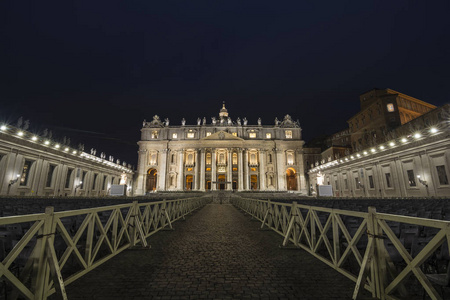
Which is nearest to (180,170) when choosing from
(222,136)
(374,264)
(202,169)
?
(202,169)

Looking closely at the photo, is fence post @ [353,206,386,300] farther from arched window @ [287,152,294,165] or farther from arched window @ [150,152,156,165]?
arched window @ [150,152,156,165]

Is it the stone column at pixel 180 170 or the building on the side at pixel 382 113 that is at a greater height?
the building on the side at pixel 382 113

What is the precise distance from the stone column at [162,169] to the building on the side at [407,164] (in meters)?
43.0

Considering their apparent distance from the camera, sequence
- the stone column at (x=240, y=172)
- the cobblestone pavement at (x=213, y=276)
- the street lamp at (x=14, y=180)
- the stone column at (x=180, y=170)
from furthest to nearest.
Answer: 1. the stone column at (x=240, y=172)
2. the stone column at (x=180, y=170)
3. the street lamp at (x=14, y=180)
4. the cobblestone pavement at (x=213, y=276)

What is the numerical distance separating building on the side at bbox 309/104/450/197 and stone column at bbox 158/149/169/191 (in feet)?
141

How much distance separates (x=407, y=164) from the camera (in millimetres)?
26125

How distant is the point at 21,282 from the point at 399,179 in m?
35.5

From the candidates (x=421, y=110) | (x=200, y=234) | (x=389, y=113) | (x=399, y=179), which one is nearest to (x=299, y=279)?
(x=200, y=234)

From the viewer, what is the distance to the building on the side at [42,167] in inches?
932

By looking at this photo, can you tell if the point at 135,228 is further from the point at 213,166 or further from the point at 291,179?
the point at 291,179

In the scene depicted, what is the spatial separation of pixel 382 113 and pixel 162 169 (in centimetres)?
5220

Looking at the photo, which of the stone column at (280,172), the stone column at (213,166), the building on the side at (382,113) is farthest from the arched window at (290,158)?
the stone column at (213,166)

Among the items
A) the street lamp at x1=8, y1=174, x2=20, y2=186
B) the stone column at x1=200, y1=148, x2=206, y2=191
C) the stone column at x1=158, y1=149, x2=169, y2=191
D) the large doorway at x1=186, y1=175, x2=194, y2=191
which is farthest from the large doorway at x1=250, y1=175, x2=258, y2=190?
the street lamp at x1=8, y1=174, x2=20, y2=186

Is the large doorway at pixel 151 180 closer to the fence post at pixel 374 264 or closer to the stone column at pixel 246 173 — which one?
the stone column at pixel 246 173
